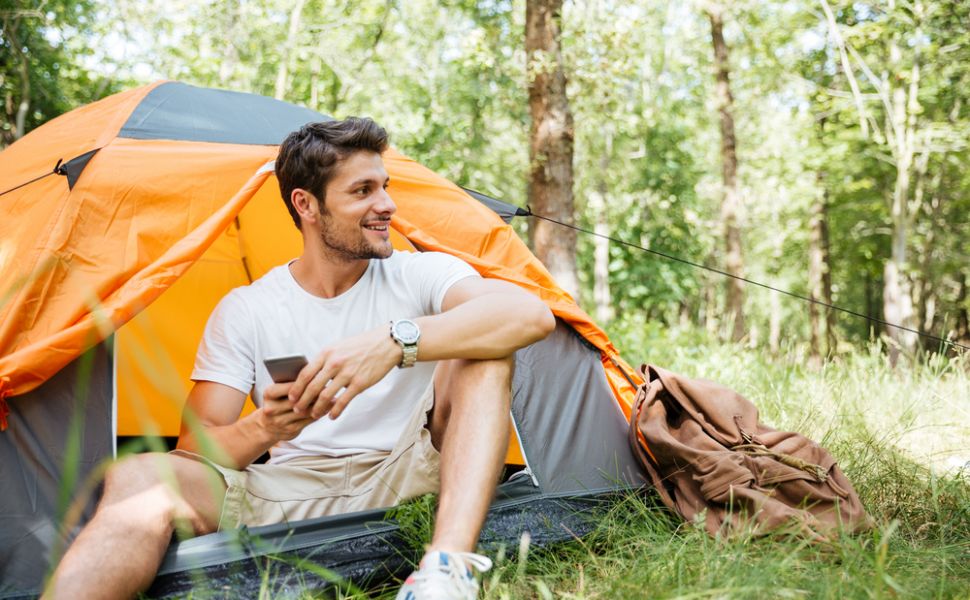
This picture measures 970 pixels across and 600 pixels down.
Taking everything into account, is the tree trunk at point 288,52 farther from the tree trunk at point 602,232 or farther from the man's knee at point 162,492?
the man's knee at point 162,492

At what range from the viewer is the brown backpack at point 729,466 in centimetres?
204

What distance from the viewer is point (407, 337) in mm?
1843

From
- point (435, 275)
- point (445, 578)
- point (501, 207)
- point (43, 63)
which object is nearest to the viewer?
point (445, 578)

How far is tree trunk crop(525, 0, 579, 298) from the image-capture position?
486cm

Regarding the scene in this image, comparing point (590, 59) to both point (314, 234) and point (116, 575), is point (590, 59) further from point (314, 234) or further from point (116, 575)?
point (116, 575)

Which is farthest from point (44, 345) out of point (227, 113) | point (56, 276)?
point (227, 113)

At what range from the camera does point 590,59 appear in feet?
22.5

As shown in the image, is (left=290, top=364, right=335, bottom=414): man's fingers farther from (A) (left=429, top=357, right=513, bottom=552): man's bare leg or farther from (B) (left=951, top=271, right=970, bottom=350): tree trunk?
(B) (left=951, top=271, right=970, bottom=350): tree trunk

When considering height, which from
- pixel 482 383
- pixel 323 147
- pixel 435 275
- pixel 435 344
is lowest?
pixel 482 383

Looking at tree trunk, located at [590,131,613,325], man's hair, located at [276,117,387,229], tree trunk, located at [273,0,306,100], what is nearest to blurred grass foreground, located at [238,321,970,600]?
man's hair, located at [276,117,387,229]

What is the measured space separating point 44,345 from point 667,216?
13356 millimetres

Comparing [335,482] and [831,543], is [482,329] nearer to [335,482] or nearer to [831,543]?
[335,482]

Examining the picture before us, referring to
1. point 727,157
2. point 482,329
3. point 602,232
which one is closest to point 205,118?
point 482,329

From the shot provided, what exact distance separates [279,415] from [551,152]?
134 inches
